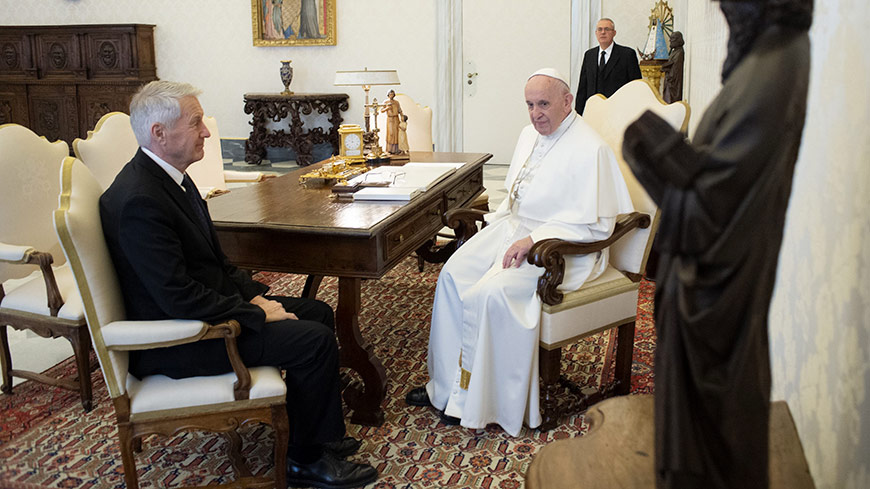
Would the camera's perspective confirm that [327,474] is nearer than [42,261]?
Yes

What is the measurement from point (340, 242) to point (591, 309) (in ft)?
3.73

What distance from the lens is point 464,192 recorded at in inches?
188

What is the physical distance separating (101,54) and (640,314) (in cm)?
938

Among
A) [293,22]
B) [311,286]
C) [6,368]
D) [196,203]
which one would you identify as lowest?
[6,368]

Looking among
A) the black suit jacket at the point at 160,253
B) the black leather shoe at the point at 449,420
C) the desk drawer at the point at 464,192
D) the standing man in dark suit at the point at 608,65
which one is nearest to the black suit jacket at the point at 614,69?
the standing man in dark suit at the point at 608,65

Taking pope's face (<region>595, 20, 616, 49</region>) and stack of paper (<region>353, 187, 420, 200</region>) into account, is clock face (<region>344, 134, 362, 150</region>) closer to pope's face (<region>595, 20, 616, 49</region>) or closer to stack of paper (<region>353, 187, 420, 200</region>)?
stack of paper (<region>353, 187, 420, 200</region>)

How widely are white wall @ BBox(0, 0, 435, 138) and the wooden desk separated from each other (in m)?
7.13

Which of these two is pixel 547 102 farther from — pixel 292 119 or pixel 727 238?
pixel 292 119

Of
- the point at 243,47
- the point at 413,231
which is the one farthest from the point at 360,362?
the point at 243,47

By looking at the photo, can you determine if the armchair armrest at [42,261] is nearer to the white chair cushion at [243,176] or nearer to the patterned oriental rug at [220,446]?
the patterned oriental rug at [220,446]

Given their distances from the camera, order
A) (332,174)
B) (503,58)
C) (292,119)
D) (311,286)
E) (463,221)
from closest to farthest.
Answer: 1. (463,221)
2. (311,286)
3. (332,174)
4. (503,58)
5. (292,119)

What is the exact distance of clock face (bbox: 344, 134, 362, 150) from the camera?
15.7ft

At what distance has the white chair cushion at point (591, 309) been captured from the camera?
10.4 ft

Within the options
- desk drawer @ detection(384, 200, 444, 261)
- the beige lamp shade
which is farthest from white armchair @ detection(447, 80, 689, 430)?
the beige lamp shade
